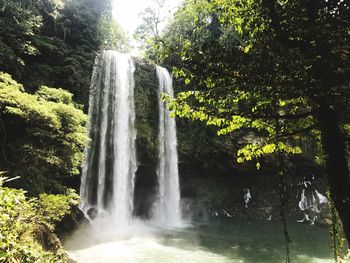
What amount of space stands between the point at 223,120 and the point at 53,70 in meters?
15.4

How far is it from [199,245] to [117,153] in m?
8.05

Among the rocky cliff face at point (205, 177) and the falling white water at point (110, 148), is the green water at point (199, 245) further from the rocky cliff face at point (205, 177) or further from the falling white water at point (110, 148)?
the rocky cliff face at point (205, 177)

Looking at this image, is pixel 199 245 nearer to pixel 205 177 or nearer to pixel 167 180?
pixel 167 180

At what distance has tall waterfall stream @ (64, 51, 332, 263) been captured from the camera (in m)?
11.5

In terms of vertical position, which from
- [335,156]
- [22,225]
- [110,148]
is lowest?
[22,225]

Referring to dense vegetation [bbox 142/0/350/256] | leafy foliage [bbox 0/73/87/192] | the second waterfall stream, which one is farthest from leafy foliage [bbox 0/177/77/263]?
the second waterfall stream

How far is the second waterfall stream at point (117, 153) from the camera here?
17203mm

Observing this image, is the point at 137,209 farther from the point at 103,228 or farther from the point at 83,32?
the point at 83,32

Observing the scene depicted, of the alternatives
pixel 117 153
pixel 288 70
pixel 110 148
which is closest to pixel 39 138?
pixel 110 148

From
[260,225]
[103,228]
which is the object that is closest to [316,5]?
[103,228]

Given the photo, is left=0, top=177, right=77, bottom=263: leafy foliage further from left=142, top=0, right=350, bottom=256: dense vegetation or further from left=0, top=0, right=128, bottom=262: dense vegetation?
left=142, top=0, right=350, bottom=256: dense vegetation

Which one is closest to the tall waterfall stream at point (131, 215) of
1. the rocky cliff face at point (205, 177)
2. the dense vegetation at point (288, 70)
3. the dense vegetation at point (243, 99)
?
the rocky cliff face at point (205, 177)

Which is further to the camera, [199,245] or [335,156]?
[199,245]

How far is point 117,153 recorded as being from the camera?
18.1m
